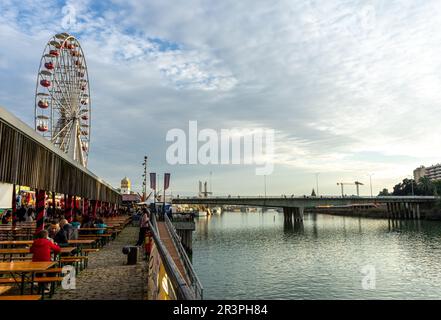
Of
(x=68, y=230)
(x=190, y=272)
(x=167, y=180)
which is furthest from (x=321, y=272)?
(x=167, y=180)

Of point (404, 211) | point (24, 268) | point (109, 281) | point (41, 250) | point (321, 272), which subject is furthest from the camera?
point (404, 211)

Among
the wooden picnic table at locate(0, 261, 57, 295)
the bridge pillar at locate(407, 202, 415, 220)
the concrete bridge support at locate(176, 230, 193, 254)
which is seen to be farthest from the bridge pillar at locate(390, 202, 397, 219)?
the wooden picnic table at locate(0, 261, 57, 295)

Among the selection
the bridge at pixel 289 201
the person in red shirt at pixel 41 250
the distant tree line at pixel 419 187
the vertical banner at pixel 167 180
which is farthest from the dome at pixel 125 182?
the person in red shirt at pixel 41 250

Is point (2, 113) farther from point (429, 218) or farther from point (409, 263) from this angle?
point (429, 218)

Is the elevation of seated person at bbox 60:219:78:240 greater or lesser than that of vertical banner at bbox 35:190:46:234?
lesser

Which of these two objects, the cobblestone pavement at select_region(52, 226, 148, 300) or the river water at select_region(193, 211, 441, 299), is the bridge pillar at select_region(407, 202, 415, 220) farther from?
the cobblestone pavement at select_region(52, 226, 148, 300)

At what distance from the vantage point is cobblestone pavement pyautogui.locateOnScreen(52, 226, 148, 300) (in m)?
9.49

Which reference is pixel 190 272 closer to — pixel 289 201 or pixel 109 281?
pixel 109 281

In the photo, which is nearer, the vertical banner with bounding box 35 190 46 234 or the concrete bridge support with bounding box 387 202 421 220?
A: the vertical banner with bounding box 35 190 46 234

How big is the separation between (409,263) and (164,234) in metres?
22.8

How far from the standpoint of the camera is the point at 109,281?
1123 centimetres

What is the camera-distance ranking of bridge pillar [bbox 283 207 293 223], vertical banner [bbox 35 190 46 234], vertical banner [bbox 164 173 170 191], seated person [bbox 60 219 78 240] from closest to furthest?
seated person [bbox 60 219 78 240] → vertical banner [bbox 35 190 46 234] → vertical banner [bbox 164 173 170 191] → bridge pillar [bbox 283 207 293 223]

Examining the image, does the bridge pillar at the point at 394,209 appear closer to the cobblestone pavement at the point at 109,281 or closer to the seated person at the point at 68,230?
the cobblestone pavement at the point at 109,281
